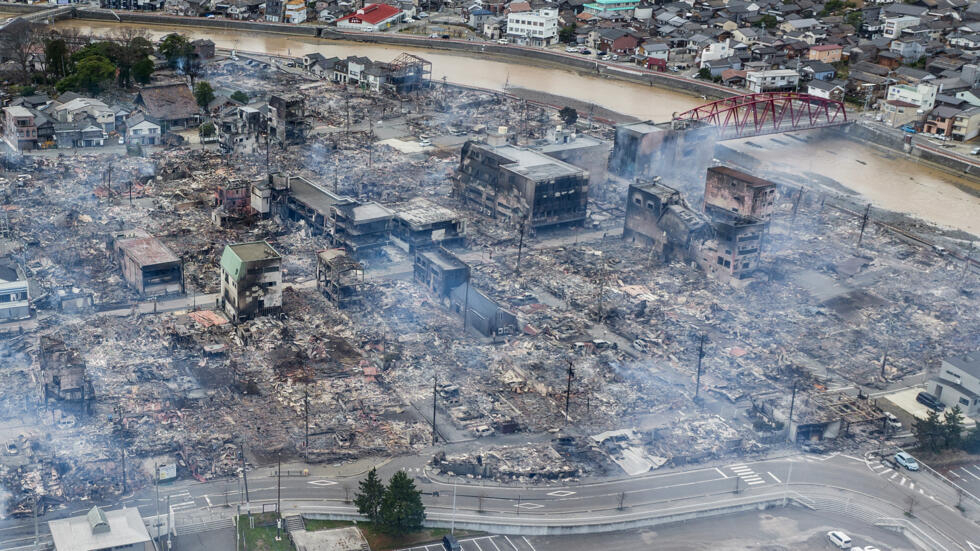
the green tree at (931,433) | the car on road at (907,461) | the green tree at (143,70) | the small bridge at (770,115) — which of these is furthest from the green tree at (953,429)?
the green tree at (143,70)

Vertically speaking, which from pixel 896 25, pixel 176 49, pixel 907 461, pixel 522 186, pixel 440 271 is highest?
pixel 896 25

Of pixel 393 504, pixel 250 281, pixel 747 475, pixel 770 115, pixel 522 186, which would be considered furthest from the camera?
pixel 770 115

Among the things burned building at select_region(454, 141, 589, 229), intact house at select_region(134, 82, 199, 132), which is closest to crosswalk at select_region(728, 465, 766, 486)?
burned building at select_region(454, 141, 589, 229)

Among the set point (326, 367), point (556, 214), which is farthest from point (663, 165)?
point (326, 367)

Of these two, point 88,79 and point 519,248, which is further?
point 88,79

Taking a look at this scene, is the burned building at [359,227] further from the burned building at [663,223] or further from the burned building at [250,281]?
the burned building at [663,223]

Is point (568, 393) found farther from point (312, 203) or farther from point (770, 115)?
point (770, 115)

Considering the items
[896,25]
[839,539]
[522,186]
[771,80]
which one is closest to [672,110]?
[771,80]
